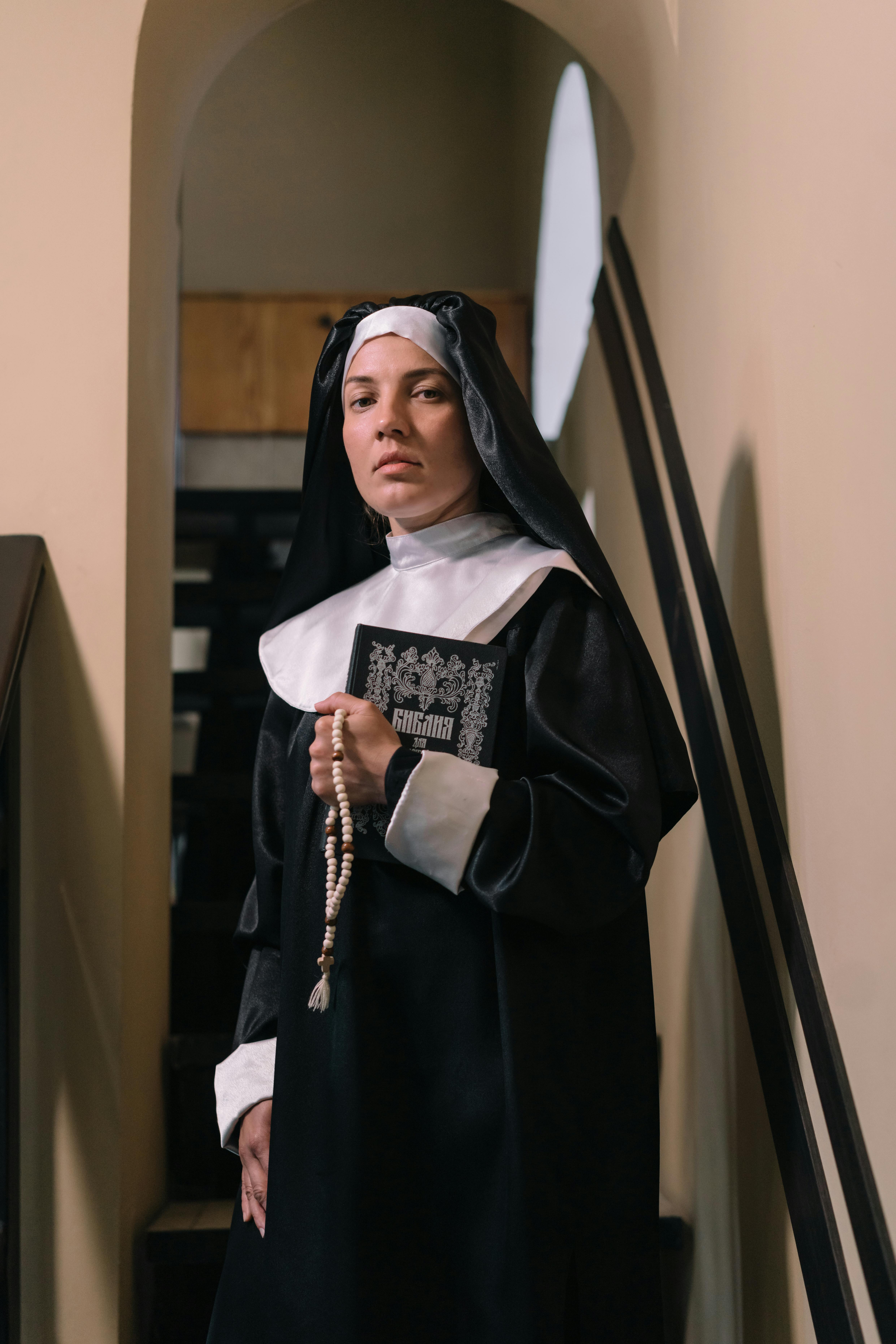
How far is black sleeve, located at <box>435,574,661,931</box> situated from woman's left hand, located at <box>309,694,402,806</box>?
13 cm

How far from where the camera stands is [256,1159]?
1.36m

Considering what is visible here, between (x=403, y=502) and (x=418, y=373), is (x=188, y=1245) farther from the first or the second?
(x=418, y=373)

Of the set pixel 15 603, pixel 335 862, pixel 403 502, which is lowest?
pixel 335 862

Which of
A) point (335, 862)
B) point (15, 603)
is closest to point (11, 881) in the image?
point (15, 603)

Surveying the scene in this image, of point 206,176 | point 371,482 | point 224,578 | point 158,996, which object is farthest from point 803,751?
point 206,176

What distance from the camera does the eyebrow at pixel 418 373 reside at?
1.40m

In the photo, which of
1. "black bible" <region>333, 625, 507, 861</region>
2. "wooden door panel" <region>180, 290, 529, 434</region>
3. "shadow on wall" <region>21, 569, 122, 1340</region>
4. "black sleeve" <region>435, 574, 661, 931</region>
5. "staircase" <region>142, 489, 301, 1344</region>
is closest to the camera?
"black sleeve" <region>435, 574, 661, 931</region>

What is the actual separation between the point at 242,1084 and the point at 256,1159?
0.29ft

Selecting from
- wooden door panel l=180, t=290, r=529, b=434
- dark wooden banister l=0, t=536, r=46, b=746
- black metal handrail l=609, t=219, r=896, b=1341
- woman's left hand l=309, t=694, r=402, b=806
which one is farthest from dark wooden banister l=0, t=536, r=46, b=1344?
wooden door panel l=180, t=290, r=529, b=434

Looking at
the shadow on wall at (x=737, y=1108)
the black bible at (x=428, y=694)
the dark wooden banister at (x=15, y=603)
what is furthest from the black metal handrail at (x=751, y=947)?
the dark wooden banister at (x=15, y=603)

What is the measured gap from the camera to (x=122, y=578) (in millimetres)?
1781

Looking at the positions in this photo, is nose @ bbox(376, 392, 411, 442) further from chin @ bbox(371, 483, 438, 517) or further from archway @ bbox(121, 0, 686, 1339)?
archway @ bbox(121, 0, 686, 1339)

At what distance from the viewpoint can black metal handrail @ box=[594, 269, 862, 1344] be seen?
1.22 meters

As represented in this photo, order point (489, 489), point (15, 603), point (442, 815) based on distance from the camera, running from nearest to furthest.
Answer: point (442, 815) < point (489, 489) < point (15, 603)
